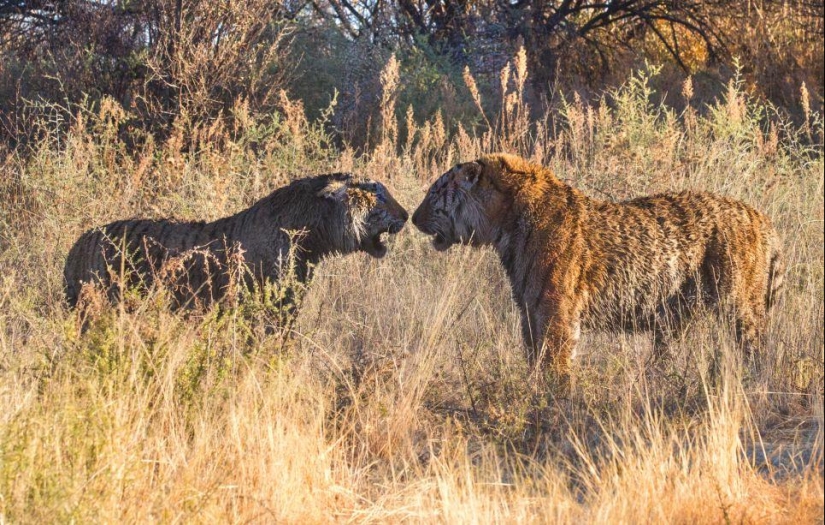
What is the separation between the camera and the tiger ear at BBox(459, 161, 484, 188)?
22.6 ft

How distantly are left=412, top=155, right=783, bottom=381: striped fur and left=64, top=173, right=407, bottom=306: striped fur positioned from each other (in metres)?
1.05

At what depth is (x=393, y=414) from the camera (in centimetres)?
557

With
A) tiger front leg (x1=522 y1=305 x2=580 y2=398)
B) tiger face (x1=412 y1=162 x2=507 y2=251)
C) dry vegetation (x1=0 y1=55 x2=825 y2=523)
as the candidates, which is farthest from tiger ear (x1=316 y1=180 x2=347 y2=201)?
tiger front leg (x1=522 y1=305 x2=580 y2=398)

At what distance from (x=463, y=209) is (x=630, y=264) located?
3.85 ft

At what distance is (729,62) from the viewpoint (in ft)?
53.2

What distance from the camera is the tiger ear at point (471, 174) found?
6898 millimetres

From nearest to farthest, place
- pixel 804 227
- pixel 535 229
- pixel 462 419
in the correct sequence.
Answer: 1. pixel 462 419
2. pixel 535 229
3. pixel 804 227

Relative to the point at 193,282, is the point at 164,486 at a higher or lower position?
lower

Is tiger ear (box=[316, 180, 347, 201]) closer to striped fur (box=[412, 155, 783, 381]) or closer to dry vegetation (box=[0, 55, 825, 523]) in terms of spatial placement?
dry vegetation (box=[0, 55, 825, 523])

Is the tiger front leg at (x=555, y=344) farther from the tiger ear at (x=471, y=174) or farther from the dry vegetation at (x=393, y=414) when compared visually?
the tiger ear at (x=471, y=174)

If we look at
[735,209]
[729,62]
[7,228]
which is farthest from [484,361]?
[729,62]

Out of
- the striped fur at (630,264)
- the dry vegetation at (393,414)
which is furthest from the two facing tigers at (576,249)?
the dry vegetation at (393,414)

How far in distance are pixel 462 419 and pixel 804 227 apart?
12.9 ft

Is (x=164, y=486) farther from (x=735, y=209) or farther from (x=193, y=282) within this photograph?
(x=735, y=209)
